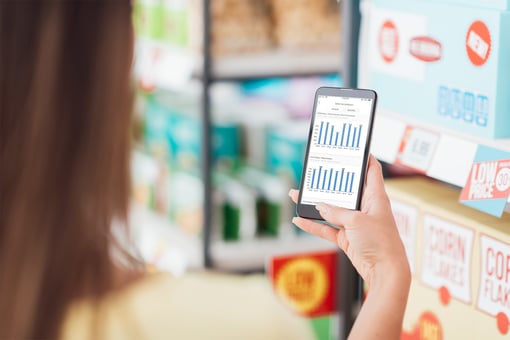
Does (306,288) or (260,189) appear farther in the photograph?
(260,189)

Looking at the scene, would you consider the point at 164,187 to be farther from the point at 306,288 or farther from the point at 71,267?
the point at 71,267

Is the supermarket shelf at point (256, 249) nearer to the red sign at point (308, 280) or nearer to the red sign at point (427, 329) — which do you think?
the red sign at point (308, 280)

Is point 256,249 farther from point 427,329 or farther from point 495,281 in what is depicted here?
point 495,281

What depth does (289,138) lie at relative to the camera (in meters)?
3.03

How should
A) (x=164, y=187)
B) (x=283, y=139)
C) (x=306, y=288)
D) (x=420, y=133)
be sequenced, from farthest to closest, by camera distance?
1. (x=164, y=187)
2. (x=283, y=139)
3. (x=306, y=288)
4. (x=420, y=133)

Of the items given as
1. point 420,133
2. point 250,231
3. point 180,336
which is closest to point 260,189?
point 250,231

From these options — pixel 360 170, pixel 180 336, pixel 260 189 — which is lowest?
pixel 260 189

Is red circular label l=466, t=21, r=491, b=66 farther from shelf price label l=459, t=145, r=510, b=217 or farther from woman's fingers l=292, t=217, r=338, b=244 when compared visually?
woman's fingers l=292, t=217, r=338, b=244

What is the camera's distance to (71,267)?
0.87m

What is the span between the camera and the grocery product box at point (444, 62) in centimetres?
124

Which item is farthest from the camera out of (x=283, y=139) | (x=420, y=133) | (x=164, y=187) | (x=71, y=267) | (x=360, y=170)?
(x=164, y=187)

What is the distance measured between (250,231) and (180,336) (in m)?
2.17

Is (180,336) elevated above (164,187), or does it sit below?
above

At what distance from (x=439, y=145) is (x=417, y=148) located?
0.16 ft
